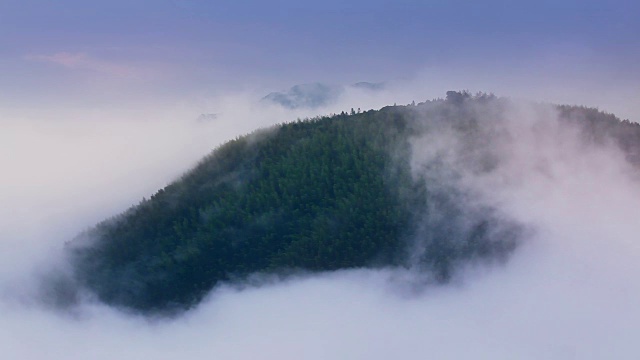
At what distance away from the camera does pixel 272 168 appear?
14862cm

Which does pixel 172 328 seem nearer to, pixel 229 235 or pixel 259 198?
pixel 229 235

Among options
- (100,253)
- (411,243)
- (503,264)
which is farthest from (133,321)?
(503,264)

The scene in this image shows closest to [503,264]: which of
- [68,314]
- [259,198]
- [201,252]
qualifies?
[259,198]

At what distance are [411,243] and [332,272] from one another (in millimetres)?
16406

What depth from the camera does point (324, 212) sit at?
143 metres

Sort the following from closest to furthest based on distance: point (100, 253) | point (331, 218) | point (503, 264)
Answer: point (503, 264), point (331, 218), point (100, 253)

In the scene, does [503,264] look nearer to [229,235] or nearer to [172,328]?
[229,235]

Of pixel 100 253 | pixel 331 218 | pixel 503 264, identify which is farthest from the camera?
pixel 100 253

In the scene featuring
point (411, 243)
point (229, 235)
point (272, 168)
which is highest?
point (272, 168)

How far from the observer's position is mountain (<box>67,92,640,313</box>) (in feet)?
449

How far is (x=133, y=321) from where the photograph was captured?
145750 mm

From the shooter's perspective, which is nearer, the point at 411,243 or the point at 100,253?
the point at 411,243

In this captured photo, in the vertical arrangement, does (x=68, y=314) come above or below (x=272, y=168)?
below

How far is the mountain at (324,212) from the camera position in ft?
449
